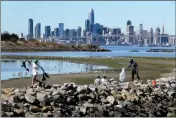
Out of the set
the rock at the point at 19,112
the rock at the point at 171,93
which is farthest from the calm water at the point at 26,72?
the rock at the point at 19,112

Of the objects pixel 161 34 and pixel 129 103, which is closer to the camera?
pixel 129 103

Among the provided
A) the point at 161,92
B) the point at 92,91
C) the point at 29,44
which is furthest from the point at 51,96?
the point at 29,44

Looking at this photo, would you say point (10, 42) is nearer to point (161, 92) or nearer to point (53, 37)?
point (53, 37)

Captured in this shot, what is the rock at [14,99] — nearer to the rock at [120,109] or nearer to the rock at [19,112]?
the rock at [19,112]

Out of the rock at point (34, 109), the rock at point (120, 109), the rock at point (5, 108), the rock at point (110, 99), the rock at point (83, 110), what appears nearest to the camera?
the rock at point (5, 108)

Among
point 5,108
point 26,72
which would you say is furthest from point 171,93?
point 26,72

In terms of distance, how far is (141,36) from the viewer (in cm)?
14838

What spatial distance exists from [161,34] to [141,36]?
7329mm

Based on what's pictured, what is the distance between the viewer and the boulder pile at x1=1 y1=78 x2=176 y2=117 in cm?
1326

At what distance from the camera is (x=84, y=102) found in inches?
575

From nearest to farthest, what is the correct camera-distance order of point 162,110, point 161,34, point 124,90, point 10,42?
point 162,110 → point 124,90 → point 10,42 → point 161,34

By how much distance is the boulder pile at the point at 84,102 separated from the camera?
13.3m

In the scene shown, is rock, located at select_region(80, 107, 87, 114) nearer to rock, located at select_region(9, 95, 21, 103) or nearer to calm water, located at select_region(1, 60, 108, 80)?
rock, located at select_region(9, 95, 21, 103)

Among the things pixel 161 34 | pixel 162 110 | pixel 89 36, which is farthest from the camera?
pixel 89 36
